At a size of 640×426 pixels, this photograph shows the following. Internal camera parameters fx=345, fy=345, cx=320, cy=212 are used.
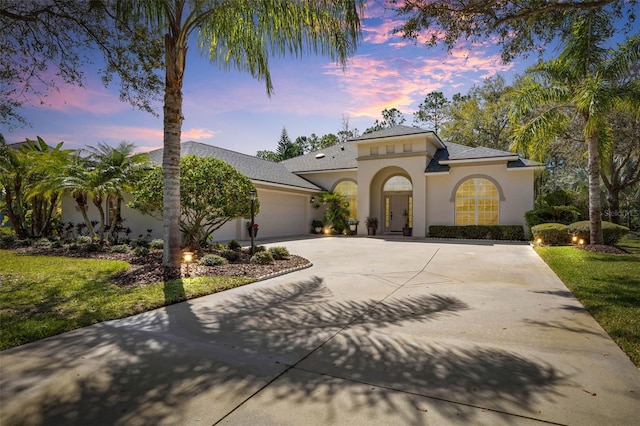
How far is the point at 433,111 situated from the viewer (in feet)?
124

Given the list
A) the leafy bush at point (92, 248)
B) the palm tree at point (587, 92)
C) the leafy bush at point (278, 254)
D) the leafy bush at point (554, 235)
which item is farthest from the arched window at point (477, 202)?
the leafy bush at point (92, 248)

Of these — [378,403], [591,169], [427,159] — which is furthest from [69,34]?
[427,159]

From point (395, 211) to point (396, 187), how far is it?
1.62m

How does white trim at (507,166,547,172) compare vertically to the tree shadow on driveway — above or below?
above

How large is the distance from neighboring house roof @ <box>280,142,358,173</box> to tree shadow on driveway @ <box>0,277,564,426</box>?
1940 centimetres

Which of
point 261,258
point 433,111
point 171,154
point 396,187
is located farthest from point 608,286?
point 433,111

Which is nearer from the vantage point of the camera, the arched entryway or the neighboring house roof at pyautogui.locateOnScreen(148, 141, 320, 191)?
the neighboring house roof at pyautogui.locateOnScreen(148, 141, 320, 191)

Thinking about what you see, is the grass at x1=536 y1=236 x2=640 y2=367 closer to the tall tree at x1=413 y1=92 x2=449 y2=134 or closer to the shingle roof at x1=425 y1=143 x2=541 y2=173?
the shingle roof at x1=425 y1=143 x2=541 y2=173

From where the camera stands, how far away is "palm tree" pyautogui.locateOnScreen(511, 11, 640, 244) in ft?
37.0

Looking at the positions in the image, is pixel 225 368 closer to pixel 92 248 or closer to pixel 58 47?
pixel 58 47

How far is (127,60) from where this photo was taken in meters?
8.41

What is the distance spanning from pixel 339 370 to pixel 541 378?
182cm

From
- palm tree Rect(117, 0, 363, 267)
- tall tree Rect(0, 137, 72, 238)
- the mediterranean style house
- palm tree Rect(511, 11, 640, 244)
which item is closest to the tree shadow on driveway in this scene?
palm tree Rect(117, 0, 363, 267)

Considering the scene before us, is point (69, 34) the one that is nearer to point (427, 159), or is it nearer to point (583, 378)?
point (583, 378)
